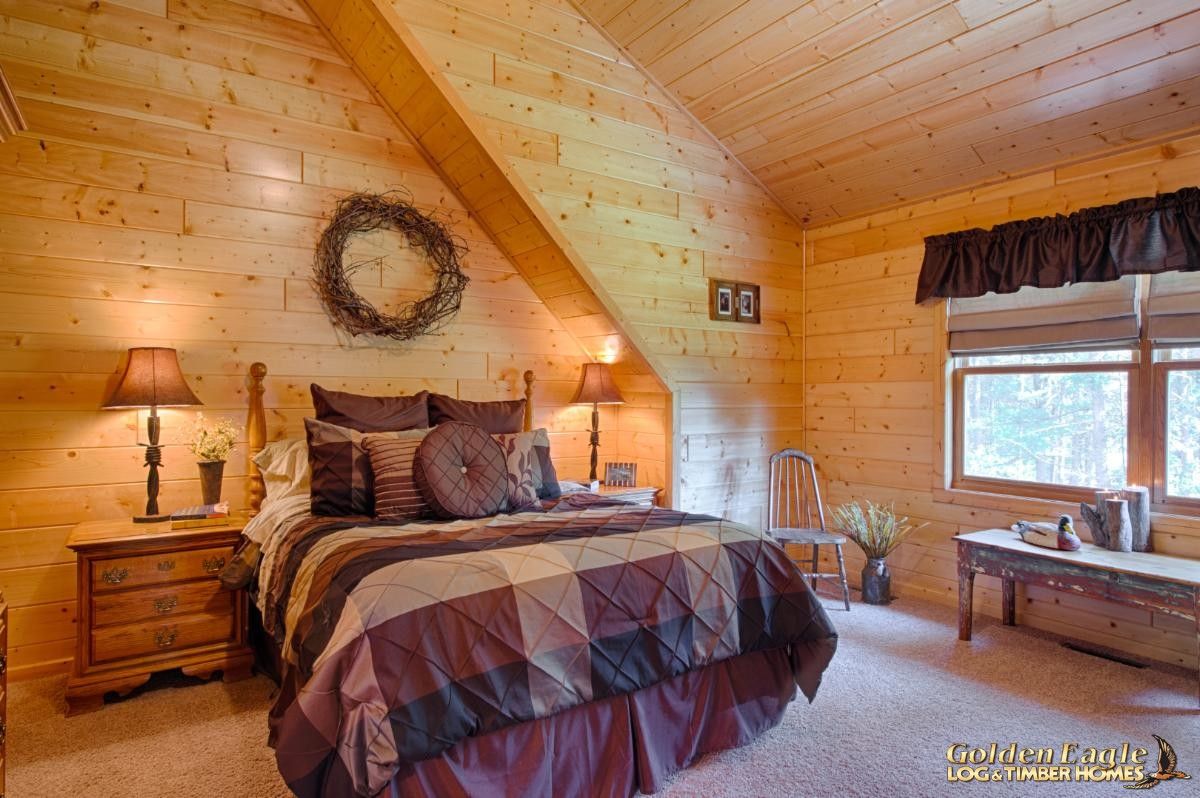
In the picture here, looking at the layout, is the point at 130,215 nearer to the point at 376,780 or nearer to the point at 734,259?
the point at 376,780

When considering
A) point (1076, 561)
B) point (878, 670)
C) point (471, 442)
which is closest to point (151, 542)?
point (471, 442)

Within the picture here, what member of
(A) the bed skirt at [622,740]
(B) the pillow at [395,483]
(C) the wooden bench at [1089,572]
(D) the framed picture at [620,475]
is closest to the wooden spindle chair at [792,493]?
(D) the framed picture at [620,475]

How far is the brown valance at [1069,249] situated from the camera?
2.84 meters

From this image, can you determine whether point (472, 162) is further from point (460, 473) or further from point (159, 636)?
point (159, 636)

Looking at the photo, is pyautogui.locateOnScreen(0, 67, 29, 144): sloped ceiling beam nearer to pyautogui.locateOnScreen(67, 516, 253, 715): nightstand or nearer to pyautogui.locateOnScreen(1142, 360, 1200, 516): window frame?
pyautogui.locateOnScreen(67, 516, 253, 715): nightstand

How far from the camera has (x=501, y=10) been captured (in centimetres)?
306

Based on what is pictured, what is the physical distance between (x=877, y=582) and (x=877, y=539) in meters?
0.23

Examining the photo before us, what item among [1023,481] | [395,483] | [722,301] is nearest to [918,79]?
[722,301]

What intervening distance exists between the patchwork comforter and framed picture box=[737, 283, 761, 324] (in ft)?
6.40

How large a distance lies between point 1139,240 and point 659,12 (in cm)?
234

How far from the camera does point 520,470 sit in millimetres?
2963

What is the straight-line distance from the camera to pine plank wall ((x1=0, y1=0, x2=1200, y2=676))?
111 inches

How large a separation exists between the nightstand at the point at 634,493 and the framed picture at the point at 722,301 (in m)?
1.06

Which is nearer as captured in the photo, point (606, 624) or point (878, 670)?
point (606, 624)
